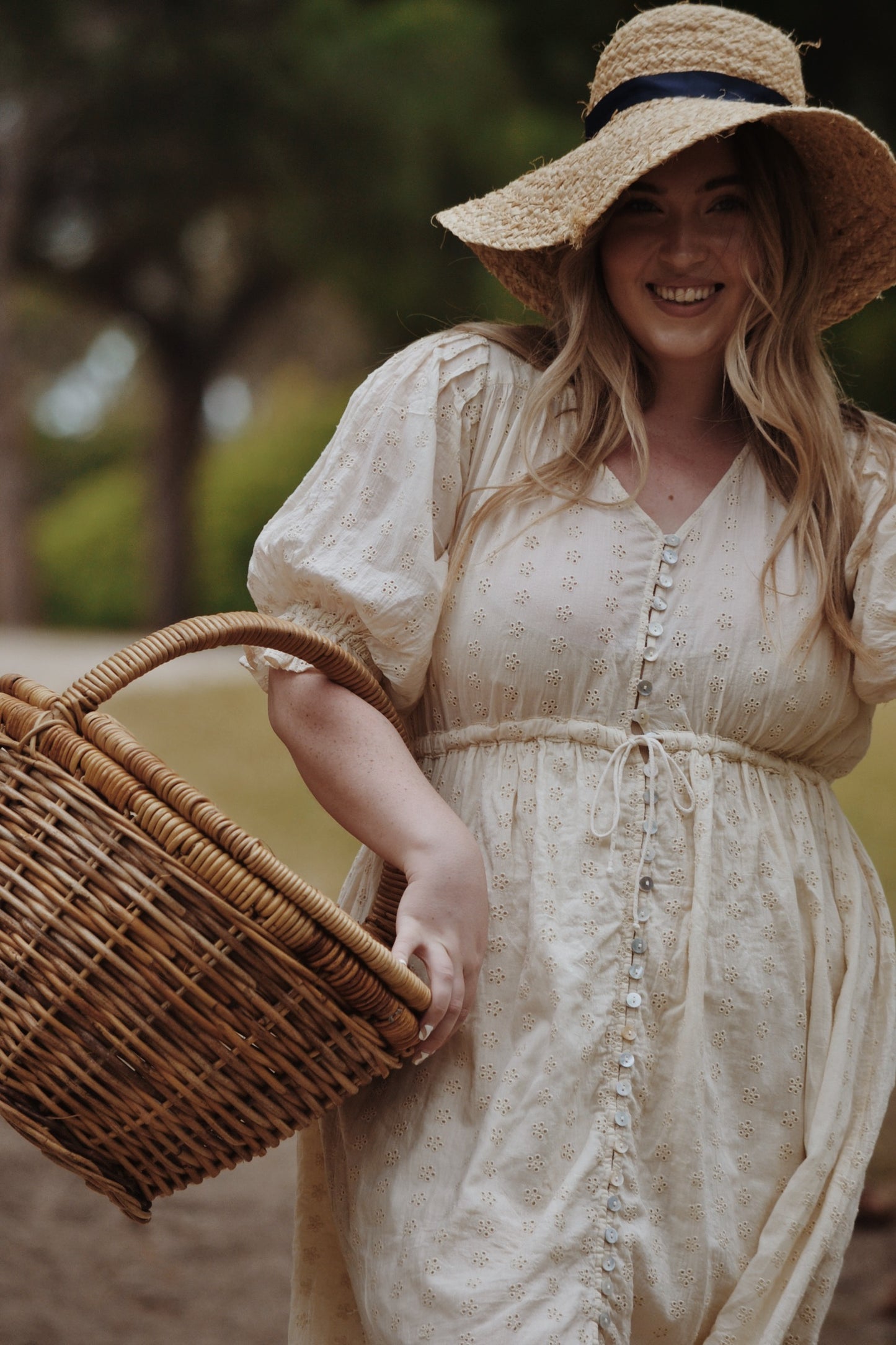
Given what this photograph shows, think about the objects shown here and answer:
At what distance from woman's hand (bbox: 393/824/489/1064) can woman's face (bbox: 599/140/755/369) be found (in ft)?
1.74

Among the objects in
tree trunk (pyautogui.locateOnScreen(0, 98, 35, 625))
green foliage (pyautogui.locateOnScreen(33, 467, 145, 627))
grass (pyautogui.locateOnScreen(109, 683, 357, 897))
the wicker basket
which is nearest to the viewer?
the wicker basket

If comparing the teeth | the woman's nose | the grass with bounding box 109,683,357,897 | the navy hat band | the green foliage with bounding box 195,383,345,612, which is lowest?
the green foliage with bounding box 195,383,345,612

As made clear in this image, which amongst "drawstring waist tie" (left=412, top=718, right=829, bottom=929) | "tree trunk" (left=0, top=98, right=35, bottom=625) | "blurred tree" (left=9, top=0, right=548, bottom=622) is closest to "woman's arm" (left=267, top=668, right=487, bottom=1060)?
"drawstring waist tie" (left=412, top=718, right=829, bottom=929)

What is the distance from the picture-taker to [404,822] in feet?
4.49

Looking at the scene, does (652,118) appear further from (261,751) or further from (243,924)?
(261,751)

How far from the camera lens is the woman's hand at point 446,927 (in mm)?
1306

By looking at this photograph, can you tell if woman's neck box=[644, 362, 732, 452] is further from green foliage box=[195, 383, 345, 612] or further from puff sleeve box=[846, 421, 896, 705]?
green foliage box=[195, 383, 345, 612]

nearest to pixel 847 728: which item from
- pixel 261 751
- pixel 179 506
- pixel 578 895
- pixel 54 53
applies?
pixel 578 895

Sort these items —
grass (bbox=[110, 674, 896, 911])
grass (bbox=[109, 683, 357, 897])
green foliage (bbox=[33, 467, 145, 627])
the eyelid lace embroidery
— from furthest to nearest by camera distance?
green foliage (bbox=[33, 467, 145, 627]) < grass (bbox=[109, 683, 357, 897]) < grass (bbox=[110, 674, 896, 911]) < the eyelid lace embroidery

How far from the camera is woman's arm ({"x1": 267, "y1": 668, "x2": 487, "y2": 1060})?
133 centimetres

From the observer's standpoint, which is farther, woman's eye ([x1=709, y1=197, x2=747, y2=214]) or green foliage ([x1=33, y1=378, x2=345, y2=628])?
green foliage ([x1=33, y1=378, x2=345, y2=628])

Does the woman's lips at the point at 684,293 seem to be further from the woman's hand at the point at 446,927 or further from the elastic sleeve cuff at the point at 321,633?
the woman's hand at the point at 446,927

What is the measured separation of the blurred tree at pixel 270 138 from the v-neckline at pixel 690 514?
13.5 feet

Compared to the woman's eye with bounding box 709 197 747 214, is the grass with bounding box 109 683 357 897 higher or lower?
lower
